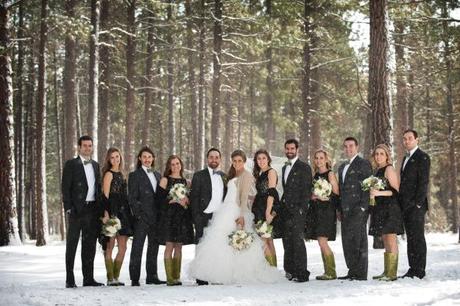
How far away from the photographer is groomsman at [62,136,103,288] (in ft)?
28.3

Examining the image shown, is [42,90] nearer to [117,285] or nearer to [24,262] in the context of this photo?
[24,262]

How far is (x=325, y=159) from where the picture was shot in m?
9.44

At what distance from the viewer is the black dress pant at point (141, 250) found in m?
8.91

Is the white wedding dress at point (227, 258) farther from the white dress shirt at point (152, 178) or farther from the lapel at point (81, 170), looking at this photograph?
the lapel at point (81, 170)

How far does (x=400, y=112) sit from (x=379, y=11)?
14788mm

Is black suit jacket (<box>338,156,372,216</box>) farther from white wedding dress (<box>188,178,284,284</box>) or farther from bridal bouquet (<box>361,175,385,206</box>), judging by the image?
white wedding dress (<box>188,178,284,284</box>)

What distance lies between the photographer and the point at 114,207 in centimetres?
884

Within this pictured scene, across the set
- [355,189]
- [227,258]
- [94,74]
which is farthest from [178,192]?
[94,74]

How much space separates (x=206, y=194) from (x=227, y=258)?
110 centimetres

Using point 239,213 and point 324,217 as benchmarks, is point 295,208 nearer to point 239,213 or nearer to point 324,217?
point 324,217

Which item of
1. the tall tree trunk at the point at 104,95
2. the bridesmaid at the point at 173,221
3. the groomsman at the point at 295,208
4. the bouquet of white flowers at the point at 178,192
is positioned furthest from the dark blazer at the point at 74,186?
the tall tree trunk at the point at 104,95

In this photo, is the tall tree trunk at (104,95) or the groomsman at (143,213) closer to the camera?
the groomsman at (143,213)

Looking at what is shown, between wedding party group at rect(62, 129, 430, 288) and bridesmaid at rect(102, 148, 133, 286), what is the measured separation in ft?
0.05

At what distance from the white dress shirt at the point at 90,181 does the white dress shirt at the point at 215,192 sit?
1.84m
